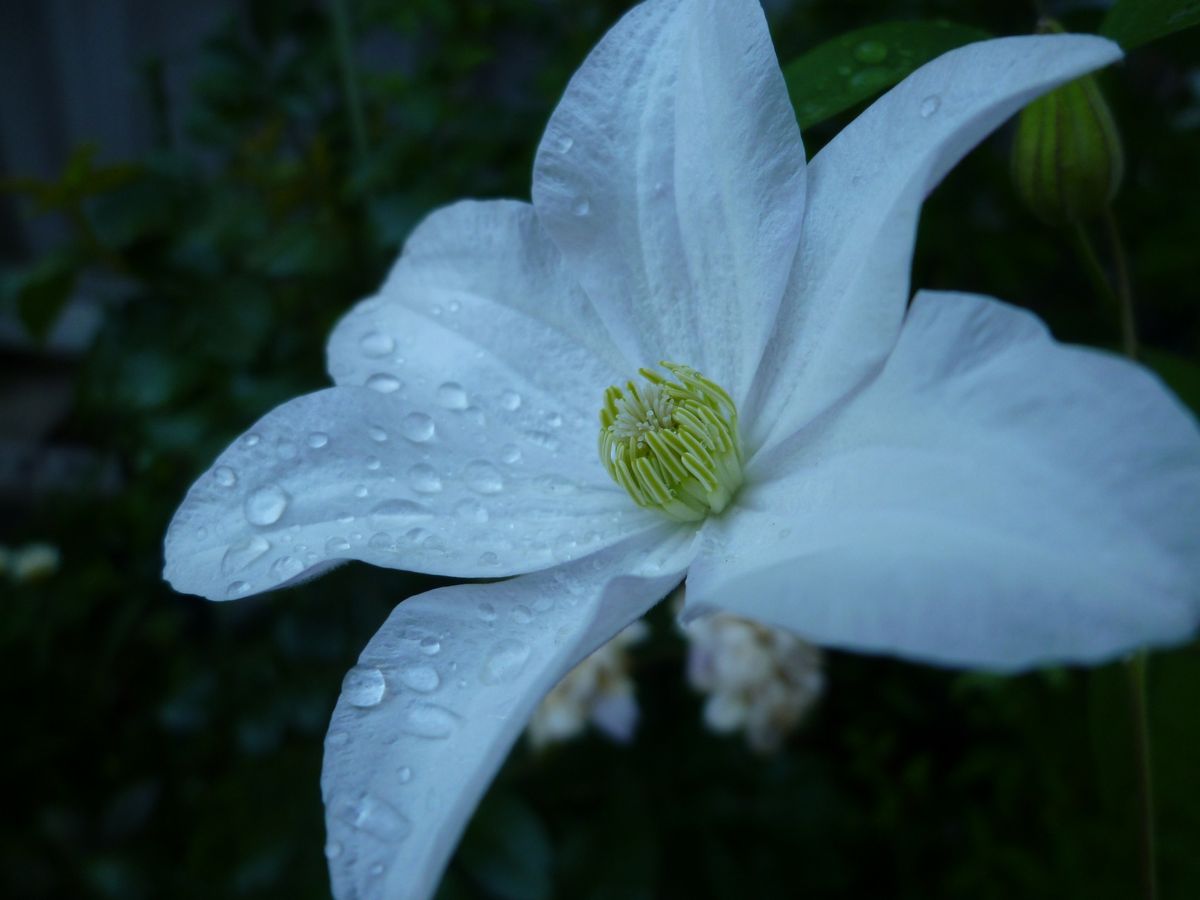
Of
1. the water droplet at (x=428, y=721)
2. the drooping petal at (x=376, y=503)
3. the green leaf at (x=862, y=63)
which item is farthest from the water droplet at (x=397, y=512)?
the green leaf at (x=862, y=63)

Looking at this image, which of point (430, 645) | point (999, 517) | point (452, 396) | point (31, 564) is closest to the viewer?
point (999, 517)

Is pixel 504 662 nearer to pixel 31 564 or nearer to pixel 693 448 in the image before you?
pixel 693 448

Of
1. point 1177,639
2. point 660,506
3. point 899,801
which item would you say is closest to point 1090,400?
point 1177,639

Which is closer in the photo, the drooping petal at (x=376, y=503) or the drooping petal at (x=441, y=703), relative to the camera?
the drooping petal at (x=441, y=703)

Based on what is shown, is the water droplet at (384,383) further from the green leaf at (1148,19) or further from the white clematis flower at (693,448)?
the green leaf at (1148,19)

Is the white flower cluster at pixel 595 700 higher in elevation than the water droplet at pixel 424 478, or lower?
lower

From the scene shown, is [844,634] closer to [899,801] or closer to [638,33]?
[638,33]

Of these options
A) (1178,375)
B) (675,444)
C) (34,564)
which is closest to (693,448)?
(675,444)
